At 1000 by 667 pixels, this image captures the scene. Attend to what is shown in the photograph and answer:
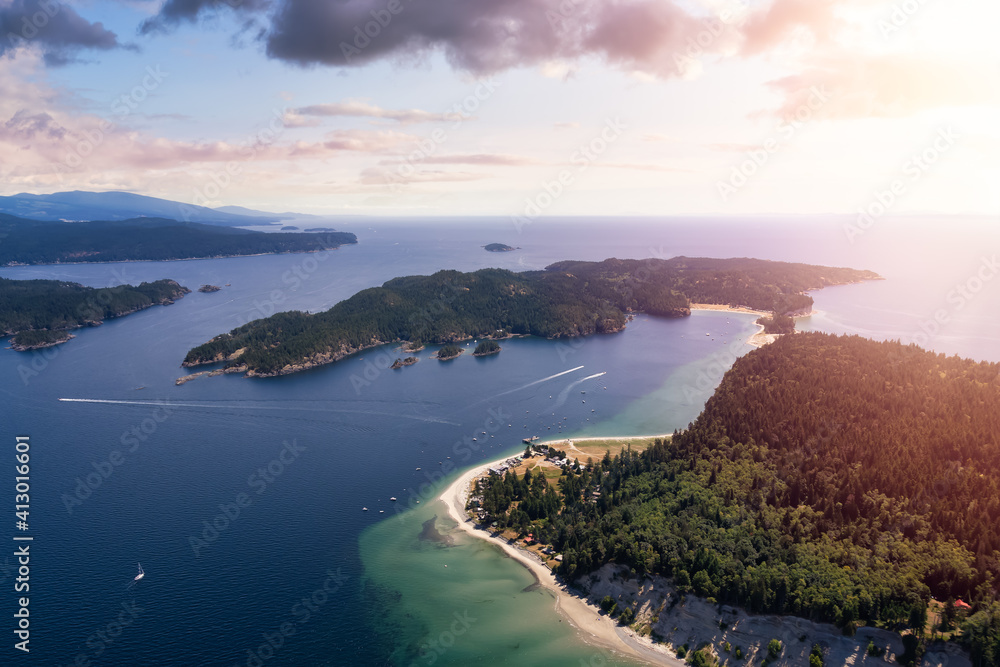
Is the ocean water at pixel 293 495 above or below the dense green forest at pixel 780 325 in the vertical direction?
below

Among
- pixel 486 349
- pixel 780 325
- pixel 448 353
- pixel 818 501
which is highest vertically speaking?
pixel 780 325

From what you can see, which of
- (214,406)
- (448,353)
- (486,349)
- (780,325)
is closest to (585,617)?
(214,406)

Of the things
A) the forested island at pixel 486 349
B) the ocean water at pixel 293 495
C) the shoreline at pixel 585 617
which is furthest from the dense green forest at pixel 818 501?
the forested island at pixel 486 349

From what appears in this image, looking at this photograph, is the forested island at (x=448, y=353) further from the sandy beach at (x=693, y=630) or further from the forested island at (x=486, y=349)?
the sandy beach at (x=693, y=630)

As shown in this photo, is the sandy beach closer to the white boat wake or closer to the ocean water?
the ocean water

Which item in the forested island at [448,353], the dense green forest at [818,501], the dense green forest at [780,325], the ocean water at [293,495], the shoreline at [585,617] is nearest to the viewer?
the dense green forest at [818,501]

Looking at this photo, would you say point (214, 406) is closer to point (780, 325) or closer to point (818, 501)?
point (818, 501)

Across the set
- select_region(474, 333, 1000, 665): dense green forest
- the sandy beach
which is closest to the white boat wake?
select_region(474, 333, 1000, 665): dense green forest

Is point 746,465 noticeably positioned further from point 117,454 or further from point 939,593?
point 117,454

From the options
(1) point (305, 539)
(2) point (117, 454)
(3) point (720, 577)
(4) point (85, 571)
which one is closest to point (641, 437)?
(3) point (720, 577)
